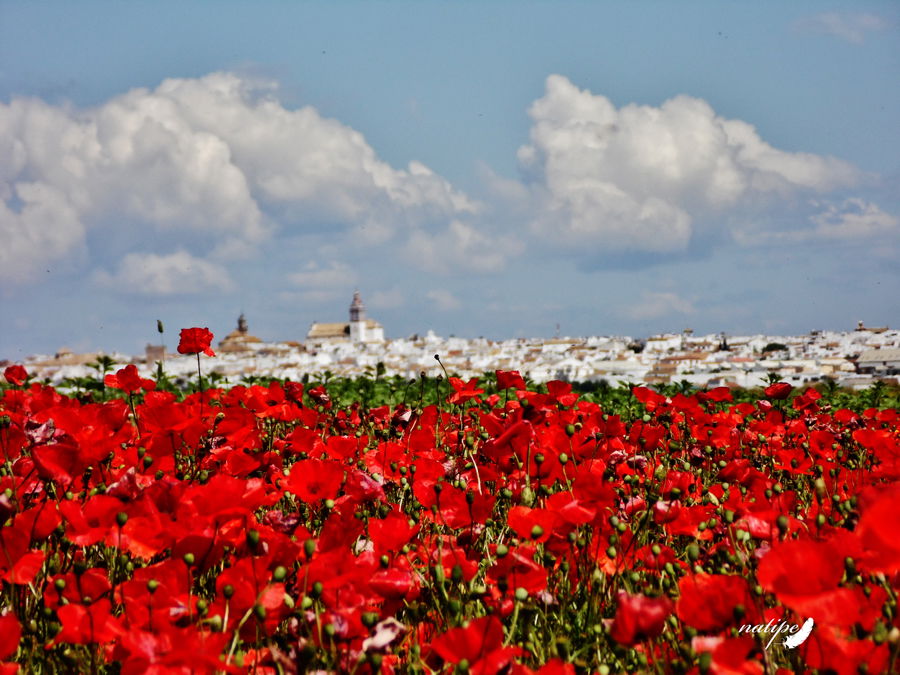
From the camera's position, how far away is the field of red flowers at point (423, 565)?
1216 mm

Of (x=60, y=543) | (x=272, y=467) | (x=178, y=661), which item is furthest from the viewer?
(x=272, y=467)

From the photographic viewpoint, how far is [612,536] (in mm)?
1935

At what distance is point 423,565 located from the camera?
6.84ft

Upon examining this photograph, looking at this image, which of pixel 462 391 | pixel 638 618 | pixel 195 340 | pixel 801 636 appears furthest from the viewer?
pixel 195 340

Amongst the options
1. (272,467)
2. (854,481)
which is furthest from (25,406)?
→ (854,481)

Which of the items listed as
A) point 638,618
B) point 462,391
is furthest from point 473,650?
point 462,391

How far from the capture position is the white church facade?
144500mm

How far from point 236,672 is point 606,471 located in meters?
1.47

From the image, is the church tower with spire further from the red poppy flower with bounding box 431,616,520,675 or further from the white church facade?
the red poppy flower with bounding box 431,616,520,675

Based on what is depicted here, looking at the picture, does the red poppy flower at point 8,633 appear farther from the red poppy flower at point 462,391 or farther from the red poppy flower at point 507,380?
the red poppy flower at point 507,380

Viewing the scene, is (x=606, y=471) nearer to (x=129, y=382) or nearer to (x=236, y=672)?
(x=236, y=672)

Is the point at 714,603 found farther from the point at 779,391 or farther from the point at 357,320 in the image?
the point at 357,320

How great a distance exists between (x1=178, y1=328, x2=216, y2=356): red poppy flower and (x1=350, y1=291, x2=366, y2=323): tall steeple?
14605 cm

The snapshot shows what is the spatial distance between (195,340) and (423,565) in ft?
5.54
